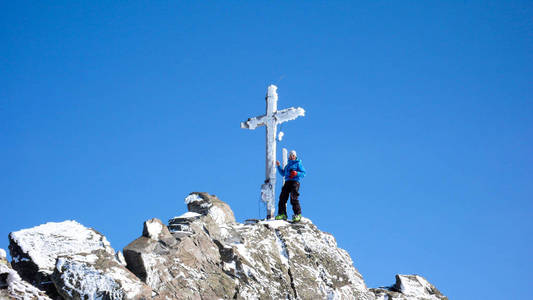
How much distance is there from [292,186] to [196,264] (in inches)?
238

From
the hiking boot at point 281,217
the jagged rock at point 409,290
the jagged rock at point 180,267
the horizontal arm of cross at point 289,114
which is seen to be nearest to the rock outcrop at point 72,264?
the jagged rock at point 180,267

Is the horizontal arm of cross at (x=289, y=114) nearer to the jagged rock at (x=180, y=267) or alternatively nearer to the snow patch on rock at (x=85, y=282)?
the jagged rock at (x=180, y=267)

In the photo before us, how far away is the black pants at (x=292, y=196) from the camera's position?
1689cm

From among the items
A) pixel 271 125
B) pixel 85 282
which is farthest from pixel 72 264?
pixel 271 125

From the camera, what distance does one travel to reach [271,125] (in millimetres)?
18969

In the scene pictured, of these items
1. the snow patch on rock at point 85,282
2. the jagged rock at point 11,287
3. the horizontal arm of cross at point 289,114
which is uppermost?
the horizontal arm of cross at point 289,114

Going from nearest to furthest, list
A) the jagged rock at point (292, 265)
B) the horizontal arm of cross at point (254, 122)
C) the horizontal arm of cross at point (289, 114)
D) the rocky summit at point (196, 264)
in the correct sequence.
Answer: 1. the rocky summit at point (196, 264)
2. the jagged rock at point (292, 265)
3. the horizontal arm of cross at point (289, 114)
4. the horizontal arm of cross at point (254, 122)

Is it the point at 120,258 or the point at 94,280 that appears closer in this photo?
the point at 94,280

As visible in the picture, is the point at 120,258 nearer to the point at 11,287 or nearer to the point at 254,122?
the point at 11,287

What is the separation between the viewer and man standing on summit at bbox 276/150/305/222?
55.5 ft

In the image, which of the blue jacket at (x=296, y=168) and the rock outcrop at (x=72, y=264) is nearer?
the rock outcrop at (x=72, y=264)

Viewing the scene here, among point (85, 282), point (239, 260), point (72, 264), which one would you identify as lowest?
point (85, 282)

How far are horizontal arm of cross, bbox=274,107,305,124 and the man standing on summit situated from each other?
1744mm

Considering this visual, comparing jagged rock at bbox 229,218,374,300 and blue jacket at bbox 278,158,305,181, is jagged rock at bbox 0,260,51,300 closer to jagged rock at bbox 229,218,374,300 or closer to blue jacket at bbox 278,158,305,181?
jagged rock at bbox 229,218,374,300
